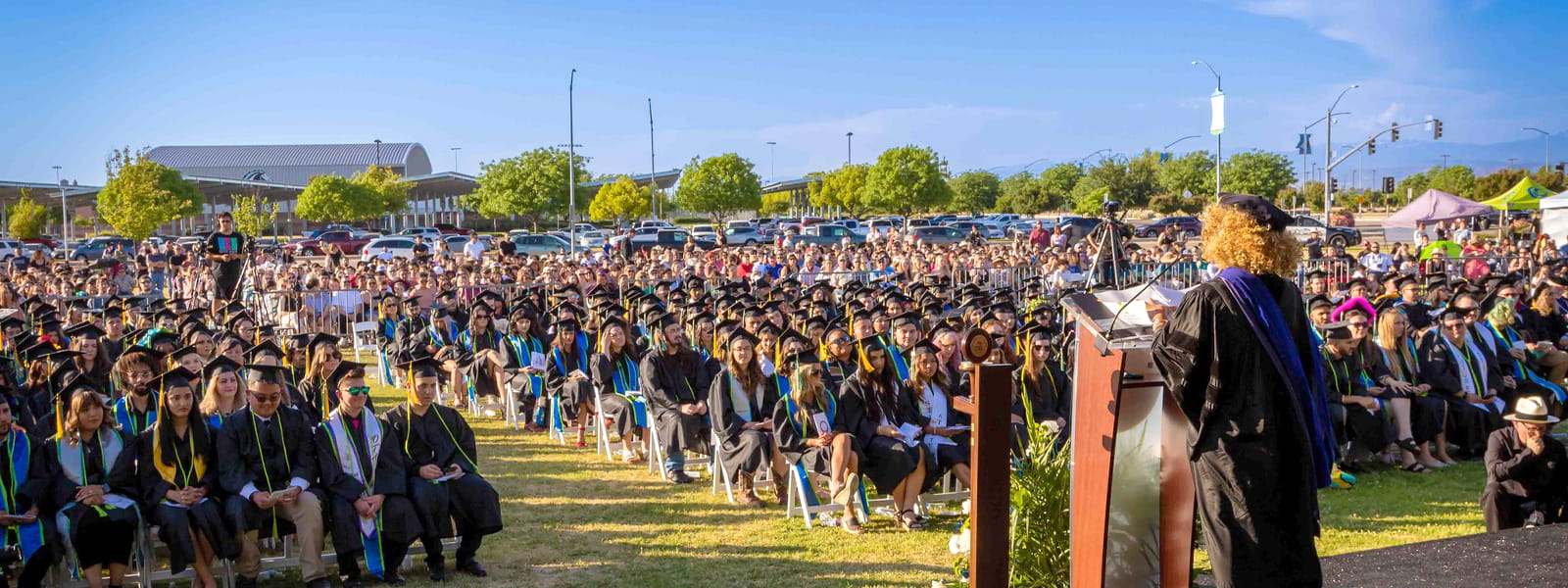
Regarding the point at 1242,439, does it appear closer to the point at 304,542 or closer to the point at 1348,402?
the point at 304,542

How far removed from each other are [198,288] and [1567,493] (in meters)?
18.7

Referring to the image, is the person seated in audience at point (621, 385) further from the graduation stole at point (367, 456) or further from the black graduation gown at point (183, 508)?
the black graduation gown at point (183, 508)

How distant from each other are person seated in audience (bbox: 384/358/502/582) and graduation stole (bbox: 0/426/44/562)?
1762mm

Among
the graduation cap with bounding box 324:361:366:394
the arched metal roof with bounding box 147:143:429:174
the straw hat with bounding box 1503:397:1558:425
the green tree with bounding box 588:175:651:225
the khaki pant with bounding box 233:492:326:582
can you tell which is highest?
the arched metal roof with bounding box 147:143:429:174

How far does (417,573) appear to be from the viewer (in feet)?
22.0

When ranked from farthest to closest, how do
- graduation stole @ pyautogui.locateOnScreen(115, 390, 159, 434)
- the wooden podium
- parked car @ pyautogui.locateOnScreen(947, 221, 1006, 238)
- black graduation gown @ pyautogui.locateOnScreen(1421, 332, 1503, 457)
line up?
parked car @ pyautogui.locateOnScreen(947, 221, 1006, 238)
black graduation gown @ pyautogui.locateOnScreen(1421, 332, 1503, 457)
graduation stole @ pyautogui.locateOnScreen(115, 390, 159, 434)
the wooden podium

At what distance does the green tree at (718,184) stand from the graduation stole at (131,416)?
57155 millimetres

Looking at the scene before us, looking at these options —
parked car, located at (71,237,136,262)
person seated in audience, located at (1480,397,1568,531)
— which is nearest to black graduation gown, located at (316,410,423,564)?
person seated in audience, located at (1480,397,1568,531)

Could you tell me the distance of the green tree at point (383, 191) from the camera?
6412 centimetres

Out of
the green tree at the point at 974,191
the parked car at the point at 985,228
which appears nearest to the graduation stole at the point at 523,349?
the parked car at the point at 985,228

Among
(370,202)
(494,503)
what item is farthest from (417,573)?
(370,202)

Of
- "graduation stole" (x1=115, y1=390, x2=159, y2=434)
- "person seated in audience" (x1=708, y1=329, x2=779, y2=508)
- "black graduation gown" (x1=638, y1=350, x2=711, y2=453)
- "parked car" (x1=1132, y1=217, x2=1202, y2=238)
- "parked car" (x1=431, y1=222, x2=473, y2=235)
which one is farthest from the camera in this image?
"parked car" (x1=431, y1=222, x2=473, y2=235)

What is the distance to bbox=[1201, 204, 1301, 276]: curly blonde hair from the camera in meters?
3.54

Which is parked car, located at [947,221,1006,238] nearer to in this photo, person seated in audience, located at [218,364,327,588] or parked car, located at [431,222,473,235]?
parked car, located at [431,222,473,235]
